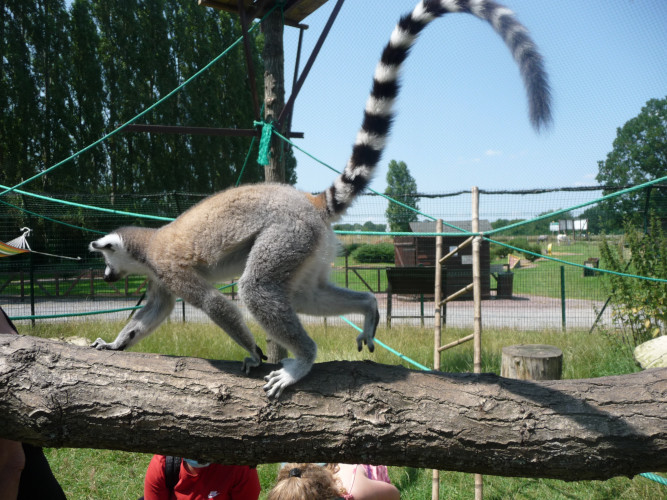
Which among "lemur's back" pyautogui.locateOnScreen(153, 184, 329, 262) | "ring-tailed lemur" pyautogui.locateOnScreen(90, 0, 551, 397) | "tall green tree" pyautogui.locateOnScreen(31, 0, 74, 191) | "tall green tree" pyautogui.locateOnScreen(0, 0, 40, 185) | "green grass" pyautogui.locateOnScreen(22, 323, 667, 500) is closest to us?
"ring-tailed lemur" pyautogui.locateOnScreen(90, 0, 551, 397)

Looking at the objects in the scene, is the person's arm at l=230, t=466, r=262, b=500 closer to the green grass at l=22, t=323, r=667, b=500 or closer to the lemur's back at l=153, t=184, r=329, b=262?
the lemur's back at l=153, t=184, r=329, b=262

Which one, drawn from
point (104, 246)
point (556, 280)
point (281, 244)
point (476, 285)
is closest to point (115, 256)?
point (104, 246)

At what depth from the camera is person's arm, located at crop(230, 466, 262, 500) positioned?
3066mm

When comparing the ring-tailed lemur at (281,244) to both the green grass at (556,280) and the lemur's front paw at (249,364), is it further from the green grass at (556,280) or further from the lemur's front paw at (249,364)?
the green grass at (556,280)

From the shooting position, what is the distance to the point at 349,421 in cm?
220

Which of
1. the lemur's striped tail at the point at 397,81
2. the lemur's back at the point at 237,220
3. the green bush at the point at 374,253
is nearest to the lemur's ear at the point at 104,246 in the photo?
the lemur's back at the point at 237,220

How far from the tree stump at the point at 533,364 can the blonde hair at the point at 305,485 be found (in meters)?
3.02

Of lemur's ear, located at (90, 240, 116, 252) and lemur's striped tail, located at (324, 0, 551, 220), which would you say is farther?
lemur's ear, located at (90, 240, 116, 252)

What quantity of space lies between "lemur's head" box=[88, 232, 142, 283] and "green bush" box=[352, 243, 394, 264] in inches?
351

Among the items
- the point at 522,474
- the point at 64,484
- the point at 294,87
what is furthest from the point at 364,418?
the point at 294,87

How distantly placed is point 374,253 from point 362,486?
9.56 m

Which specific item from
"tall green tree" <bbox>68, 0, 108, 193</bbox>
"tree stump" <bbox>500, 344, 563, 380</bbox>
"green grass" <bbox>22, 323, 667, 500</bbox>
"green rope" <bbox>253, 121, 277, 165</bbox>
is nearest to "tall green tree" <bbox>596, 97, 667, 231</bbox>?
"green grass" <bbox>22, 323, 667, 500</bbox>


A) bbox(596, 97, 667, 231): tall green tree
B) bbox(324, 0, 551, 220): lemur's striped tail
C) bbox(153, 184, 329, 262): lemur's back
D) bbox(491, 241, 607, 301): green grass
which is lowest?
bbox(491, 241, 607, 301): green grass

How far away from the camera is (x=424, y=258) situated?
38.8ft
